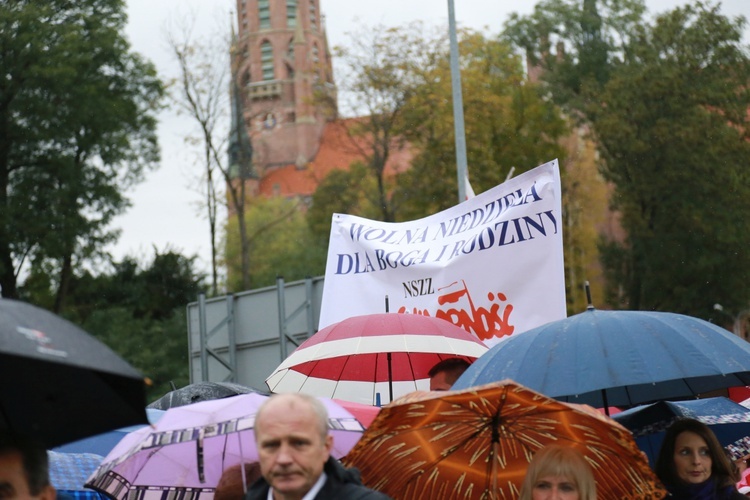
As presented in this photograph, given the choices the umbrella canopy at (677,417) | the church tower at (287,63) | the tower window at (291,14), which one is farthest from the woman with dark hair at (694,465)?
the tower window at (291,14)

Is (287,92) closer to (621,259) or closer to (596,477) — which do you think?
(621,259)

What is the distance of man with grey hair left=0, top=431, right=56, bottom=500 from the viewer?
4.18 meters

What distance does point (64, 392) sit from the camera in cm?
459

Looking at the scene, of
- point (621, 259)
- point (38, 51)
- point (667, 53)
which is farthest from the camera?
point (621, 259)

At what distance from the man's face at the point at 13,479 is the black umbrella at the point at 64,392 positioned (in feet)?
1.01

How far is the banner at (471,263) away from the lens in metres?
9.88

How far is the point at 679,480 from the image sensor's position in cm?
644

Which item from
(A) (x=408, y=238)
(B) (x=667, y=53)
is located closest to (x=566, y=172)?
(B) (x=667, y=53)

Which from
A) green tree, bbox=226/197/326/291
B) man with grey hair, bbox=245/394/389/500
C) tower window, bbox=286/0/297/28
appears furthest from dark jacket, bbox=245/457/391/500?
tower window, bbox=286/0/297/28

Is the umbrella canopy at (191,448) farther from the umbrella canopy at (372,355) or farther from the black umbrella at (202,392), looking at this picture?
the black umbrella at (202,392)

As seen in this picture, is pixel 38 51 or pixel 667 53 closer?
pixel 38 51

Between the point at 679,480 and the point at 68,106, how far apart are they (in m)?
36.4

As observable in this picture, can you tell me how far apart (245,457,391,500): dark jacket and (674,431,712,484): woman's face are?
8.27 feet

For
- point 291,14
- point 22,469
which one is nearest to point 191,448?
point 22,469
